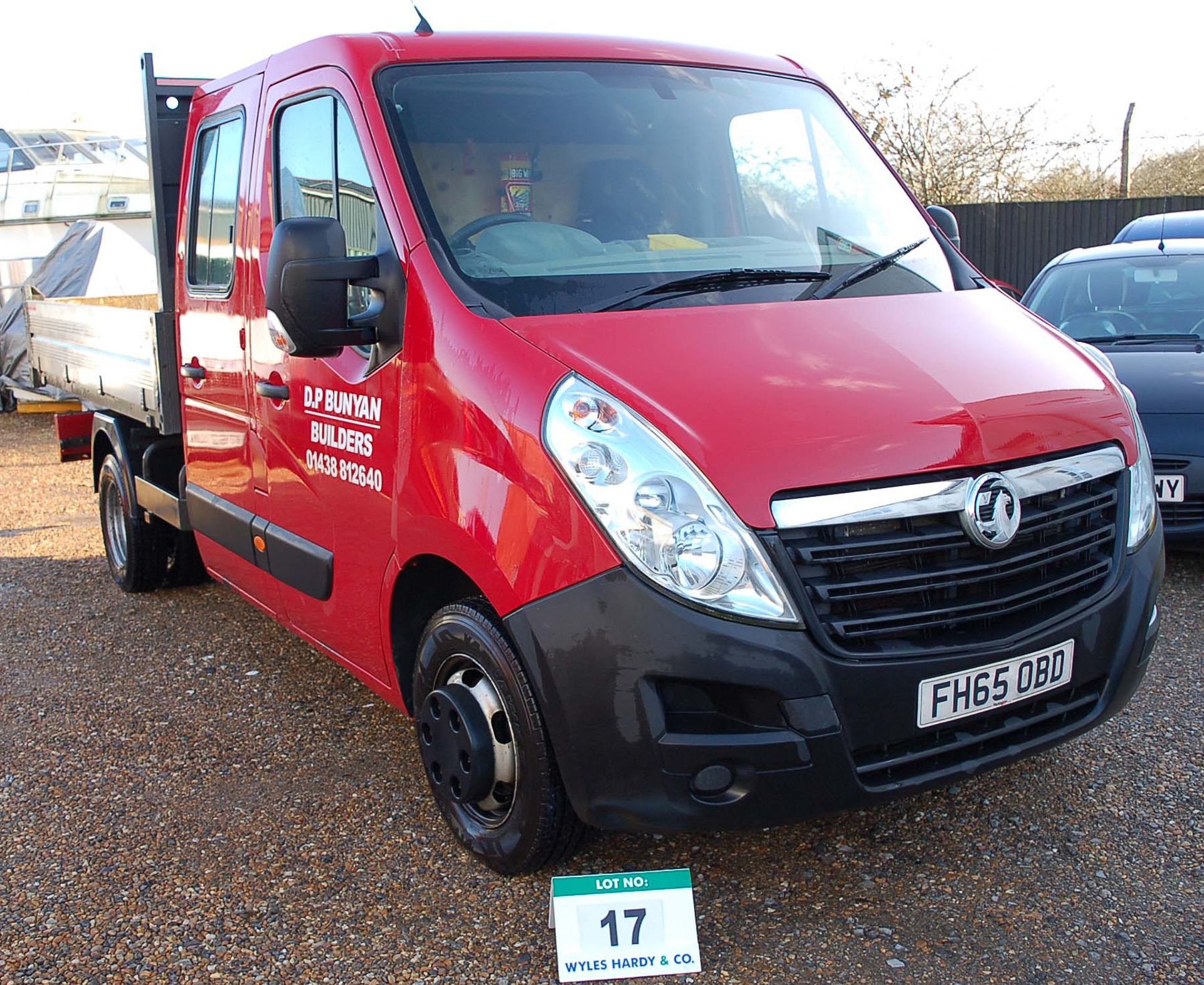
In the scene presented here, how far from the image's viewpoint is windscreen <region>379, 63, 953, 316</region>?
3188 mm

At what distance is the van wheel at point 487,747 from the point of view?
2850mm

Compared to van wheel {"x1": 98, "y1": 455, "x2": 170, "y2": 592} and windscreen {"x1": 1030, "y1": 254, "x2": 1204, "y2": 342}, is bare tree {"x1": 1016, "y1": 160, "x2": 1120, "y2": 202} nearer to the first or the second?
windscreen {"x1": 1030, "y1": 254, "x2": 1204, "y2": 342}

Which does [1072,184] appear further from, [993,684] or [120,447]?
[993,684]

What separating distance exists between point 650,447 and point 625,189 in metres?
1.18

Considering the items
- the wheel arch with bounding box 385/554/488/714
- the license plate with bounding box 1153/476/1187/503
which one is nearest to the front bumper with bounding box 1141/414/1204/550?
the license plate with bounding box 1153/476/1187/503

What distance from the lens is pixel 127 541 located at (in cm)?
606

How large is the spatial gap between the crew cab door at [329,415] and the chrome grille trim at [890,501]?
1182mm

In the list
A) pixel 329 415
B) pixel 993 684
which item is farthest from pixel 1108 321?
pixel 329 415

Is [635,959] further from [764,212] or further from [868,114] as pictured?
[868,114]

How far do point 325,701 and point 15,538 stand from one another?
4513 millimetres

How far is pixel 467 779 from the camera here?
3059 millimetres

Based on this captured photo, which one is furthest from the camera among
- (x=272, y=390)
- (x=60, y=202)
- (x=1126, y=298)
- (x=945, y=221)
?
(x=60, y=202)

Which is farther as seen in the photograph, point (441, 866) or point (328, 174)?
point (328, 174)

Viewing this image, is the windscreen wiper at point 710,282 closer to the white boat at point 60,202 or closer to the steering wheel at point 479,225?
the steering wheel at point 479,225
